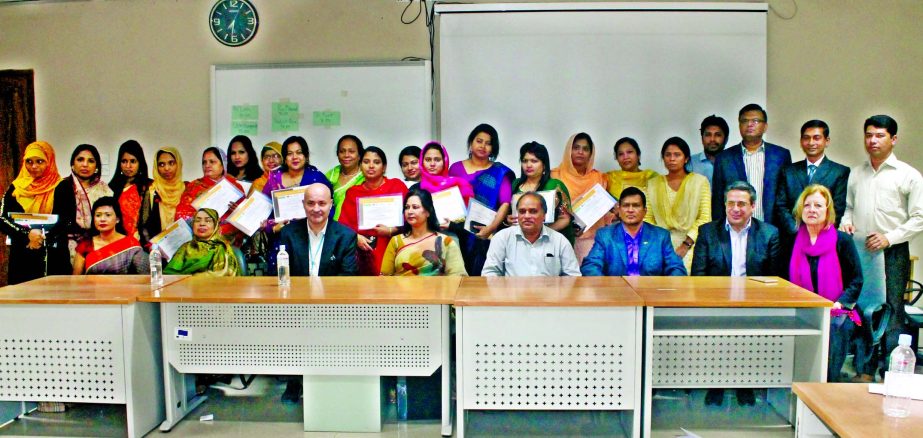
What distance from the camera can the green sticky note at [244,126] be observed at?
14.7 feet

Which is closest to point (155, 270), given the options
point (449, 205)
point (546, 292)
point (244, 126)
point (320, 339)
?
point (320, 339)

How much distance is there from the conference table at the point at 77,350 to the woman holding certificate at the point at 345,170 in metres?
1.63

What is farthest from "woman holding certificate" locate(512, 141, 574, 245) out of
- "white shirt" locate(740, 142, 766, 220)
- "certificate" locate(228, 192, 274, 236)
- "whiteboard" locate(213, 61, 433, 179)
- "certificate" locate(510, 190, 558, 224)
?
"certificate" locate(228, 192, 274, 236)

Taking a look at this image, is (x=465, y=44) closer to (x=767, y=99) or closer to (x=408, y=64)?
(x=408, y=64)

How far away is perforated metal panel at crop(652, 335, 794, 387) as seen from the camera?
3.35m

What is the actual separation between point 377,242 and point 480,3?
184 centimetres

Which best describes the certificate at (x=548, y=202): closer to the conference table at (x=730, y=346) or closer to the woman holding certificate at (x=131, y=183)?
the conference table at (x=730, y=346)

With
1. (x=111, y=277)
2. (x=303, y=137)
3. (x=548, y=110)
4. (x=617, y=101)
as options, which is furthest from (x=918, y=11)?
(x=111, y=277)

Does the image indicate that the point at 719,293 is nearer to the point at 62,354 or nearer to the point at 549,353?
the point at 549,353

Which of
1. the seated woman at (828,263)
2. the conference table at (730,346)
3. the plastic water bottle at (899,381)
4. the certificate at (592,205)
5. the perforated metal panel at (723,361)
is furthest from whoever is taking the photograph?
the certificate at (592,205)

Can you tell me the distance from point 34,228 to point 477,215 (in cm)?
331

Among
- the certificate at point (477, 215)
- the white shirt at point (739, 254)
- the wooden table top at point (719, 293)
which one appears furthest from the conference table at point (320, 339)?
the white shirt at point (739, 254)

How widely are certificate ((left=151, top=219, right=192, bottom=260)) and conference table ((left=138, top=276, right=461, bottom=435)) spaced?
1.37m

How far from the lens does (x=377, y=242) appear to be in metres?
4.39
